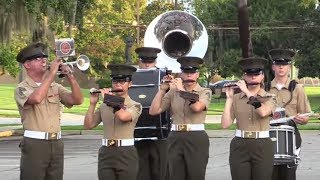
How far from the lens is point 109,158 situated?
7148 millimetres

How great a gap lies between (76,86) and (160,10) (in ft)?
196

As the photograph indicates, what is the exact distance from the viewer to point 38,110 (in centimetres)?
712

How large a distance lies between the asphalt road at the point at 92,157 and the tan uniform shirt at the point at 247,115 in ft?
14.1

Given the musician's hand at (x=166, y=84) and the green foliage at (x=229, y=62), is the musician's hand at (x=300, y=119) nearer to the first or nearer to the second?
the musician's hand at (x=166, y=84)

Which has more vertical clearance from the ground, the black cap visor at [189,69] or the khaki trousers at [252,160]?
the black cap visor at [189,69]

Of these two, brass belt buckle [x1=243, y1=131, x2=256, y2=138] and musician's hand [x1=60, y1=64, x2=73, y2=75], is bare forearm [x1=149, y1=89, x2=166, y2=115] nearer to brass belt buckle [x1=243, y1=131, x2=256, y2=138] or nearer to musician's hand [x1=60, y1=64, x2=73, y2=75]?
brass belt buckle [x1=243, y1=131, x2=256, y2=138]

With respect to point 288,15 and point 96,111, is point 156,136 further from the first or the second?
point 288,15

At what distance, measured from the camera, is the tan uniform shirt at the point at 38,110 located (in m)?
7.09

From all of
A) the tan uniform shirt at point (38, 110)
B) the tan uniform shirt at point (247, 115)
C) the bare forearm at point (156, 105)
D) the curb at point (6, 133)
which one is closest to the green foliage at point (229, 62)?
the curb at point (6, 133)

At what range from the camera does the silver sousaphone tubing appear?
31.3 feet

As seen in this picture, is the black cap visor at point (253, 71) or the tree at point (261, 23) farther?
the tree at point (261, 23)

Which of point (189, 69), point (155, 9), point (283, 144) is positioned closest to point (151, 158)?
point (189, 69)

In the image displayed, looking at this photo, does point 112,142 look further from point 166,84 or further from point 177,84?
point 166,84

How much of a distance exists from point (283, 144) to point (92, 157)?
26.9ft
